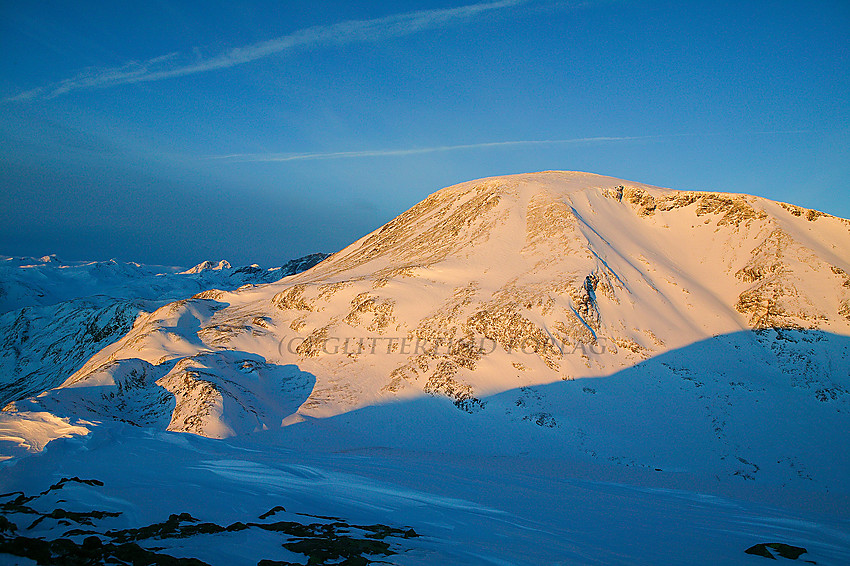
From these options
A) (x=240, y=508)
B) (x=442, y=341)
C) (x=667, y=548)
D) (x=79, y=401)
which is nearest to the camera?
(x=240, y=508)

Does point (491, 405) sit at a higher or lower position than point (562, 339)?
lower

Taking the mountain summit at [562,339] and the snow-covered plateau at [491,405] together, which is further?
the mountain summit at [562,339]

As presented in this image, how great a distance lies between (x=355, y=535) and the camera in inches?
452

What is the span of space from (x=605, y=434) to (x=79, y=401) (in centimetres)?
3908

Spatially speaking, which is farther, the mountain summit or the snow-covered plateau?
the mountain summit

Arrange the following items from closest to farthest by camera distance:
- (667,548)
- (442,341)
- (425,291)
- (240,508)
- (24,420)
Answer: (240,508)
(667,548)
(24,420)
(442,341)
(425,291)

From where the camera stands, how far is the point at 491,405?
36.9 m

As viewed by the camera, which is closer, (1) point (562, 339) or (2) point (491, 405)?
(2) point (491, 405)

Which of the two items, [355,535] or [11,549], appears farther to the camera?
[355,535]

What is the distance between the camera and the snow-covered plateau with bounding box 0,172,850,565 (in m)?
12.0

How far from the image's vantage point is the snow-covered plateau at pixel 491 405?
39.3ft

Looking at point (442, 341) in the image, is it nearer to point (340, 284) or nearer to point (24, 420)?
point (340, 284)

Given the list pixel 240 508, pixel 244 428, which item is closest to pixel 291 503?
pixel 240 508

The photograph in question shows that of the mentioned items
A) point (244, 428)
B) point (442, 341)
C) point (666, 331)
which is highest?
point (666, 331)
